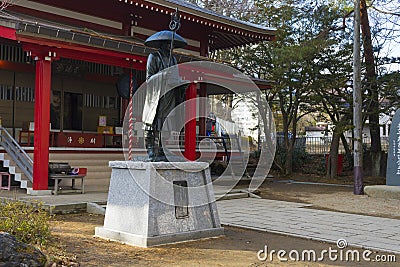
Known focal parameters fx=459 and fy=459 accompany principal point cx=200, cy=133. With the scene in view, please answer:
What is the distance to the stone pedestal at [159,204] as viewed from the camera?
674cm

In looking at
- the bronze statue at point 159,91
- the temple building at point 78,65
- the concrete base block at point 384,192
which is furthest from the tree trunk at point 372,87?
the bronze statue at point 159,91

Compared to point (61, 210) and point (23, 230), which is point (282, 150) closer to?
point (61, 210)

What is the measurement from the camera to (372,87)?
58.6ft

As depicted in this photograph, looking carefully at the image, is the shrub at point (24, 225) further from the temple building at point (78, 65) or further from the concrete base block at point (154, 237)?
the temple building at point (78, 65)

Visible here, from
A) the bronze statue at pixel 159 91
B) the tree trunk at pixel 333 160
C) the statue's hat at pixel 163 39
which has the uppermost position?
the statue's hat at pixel 163 39

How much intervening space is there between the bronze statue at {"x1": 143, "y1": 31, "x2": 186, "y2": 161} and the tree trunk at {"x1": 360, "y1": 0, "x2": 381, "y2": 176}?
489 inches

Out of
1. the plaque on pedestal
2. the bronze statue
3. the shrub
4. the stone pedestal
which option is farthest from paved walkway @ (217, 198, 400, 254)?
the plaque on pedestal

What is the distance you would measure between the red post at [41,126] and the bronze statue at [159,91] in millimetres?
4744

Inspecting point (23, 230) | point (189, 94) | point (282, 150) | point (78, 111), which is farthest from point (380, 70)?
point (23, 230)

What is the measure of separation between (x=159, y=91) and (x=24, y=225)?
277 cm

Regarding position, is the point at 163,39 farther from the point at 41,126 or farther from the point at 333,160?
the point at 333,160

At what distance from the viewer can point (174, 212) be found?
7016 millimetres

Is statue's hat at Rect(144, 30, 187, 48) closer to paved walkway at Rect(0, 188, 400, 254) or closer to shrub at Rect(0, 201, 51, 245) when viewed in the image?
shrub at Rect(0, 201, 51, 245)

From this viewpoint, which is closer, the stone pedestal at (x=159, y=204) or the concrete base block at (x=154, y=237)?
the concrete base block at (x=154, y=237)
